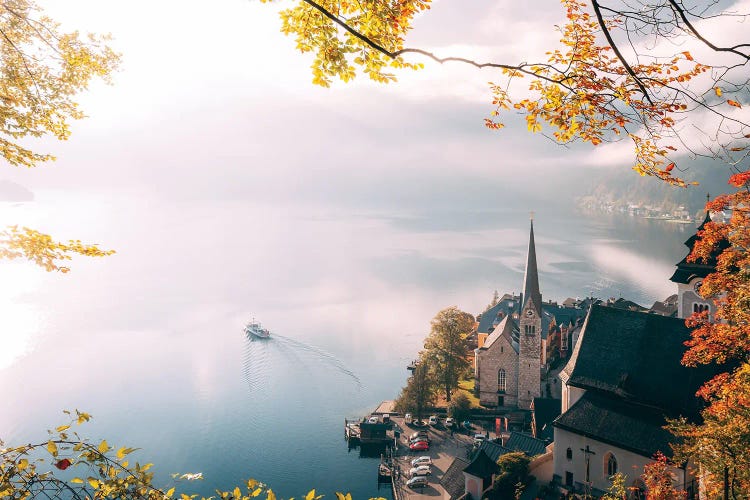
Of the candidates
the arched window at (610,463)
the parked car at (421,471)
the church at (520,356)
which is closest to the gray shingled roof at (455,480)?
the parked car at (421,471)

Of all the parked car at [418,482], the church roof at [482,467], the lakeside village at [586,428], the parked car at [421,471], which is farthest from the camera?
the parked car at [421,471]

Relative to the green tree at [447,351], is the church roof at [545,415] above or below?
below

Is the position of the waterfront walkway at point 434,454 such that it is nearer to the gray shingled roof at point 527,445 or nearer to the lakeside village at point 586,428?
the lakeside village at point 586,428

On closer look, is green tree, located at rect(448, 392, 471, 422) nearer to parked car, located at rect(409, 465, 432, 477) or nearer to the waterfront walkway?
the waterfront walkway

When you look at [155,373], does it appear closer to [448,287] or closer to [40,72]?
[40,72]

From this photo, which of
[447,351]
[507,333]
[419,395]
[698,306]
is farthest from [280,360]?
[698,306]

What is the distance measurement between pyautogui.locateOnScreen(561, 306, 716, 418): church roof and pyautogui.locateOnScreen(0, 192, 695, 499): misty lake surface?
792 inches

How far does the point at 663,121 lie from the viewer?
5145 millimetres

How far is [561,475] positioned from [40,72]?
97.3 feet

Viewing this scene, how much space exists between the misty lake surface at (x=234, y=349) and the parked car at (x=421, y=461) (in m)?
3.42

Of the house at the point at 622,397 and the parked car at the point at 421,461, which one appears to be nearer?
the house at the point at 622,397

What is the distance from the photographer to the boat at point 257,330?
78.8m

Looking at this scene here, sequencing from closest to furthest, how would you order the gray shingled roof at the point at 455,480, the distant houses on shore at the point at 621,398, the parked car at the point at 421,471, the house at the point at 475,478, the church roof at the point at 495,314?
the distant houses on shore at the point at 621,398
the house at the point at 475,478
the gray shingled roof at the point at 455,480
the parked car at the point at 421,471
the church roof at the point at 495,314

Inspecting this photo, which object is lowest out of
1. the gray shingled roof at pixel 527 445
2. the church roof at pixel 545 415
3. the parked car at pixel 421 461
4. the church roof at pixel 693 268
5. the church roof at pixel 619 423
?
the parked car at pixel 421 461
